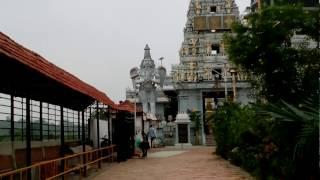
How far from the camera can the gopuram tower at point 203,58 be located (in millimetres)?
52906

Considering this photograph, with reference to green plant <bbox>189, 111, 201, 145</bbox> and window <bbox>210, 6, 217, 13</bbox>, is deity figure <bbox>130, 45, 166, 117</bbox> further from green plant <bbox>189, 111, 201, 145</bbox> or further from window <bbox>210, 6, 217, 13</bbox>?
green plant <bbox>189, 111, 201, 145</bbox>

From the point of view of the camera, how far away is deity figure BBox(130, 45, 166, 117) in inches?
2317

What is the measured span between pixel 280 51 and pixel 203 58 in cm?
4040

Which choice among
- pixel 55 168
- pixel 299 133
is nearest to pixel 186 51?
pixel 55 168

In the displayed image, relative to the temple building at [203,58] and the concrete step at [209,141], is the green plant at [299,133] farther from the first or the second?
the temple building at [203,58]

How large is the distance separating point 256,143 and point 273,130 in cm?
377

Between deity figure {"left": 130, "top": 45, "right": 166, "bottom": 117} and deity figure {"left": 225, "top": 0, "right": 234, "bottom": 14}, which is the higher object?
deity figure {"left": 225, "top": 0, "right": 234, "bottom": 14}

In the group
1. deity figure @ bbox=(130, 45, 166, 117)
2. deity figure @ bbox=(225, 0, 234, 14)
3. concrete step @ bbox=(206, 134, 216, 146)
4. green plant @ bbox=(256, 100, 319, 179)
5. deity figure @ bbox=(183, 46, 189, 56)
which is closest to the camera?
green plant @ bbox=(256, 100, 319, 179)

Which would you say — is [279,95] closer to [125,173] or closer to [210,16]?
[125,173]

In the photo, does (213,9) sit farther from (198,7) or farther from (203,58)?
(203,58)

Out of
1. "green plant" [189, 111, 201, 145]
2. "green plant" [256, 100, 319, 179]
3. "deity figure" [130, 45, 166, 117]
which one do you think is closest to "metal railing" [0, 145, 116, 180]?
"green plant" [256, 100, 319, 179]

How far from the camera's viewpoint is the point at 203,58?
54031 millimetres

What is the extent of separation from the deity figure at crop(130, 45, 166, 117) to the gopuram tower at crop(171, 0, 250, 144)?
4.99 m

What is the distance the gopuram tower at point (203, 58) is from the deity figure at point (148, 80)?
196 inches
